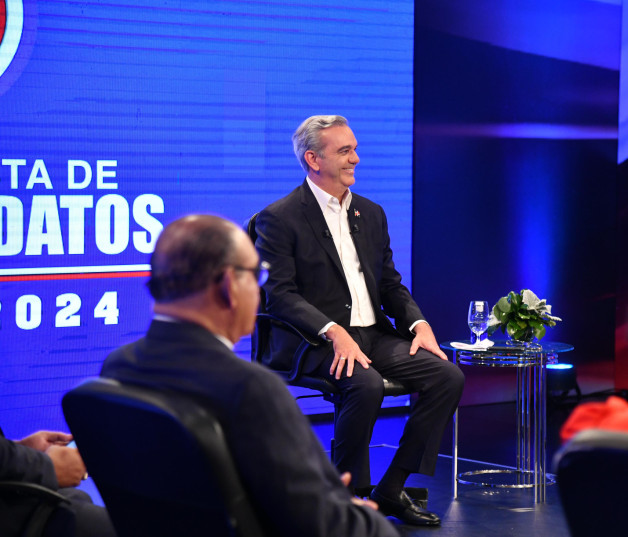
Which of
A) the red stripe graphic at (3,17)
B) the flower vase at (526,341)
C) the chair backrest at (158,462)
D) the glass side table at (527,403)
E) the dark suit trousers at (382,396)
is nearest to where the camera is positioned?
the chair backrest at (158,462)

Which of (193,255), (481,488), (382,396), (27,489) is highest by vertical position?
(193,255)

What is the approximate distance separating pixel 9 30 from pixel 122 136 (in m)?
0.74

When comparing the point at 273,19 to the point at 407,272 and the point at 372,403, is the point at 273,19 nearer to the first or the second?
the point at 407,272

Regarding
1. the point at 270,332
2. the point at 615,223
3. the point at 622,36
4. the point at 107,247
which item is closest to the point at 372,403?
the point at 270,332

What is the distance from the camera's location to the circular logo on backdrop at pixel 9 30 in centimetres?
419

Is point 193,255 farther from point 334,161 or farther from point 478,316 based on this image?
point 478,316

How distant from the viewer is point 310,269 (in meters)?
3.64

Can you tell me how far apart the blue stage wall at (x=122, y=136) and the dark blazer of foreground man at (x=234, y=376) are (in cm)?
291

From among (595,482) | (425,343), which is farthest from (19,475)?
(425,343)

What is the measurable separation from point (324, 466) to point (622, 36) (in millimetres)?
5579

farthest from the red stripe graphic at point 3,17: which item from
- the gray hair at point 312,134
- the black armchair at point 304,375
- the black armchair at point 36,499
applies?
the black armchair at point 36,499

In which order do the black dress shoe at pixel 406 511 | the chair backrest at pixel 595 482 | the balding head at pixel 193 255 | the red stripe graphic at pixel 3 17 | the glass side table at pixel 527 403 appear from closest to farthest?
the chair backrest at pixel 595 482 < the balding head at pixel 193 255 < the black dress shoe at pixel 406 511 < the glass side table at pixel 527 403 < the red stripe graphic at pixel 3 17

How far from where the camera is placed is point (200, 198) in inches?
187

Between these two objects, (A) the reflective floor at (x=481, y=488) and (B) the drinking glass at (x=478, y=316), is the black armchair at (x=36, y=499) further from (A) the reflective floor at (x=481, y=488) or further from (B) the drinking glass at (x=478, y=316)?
(B) the drinking glass at (x=478, y=316)
